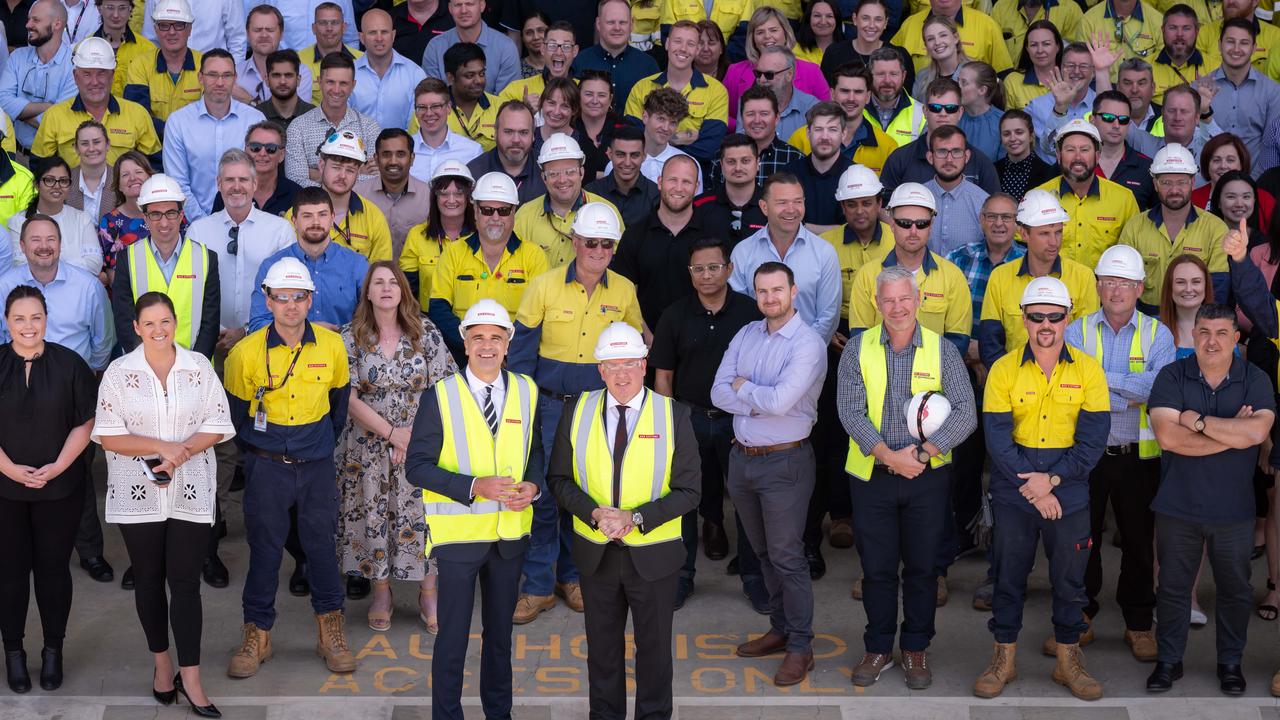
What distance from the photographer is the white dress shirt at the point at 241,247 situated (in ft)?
29.8

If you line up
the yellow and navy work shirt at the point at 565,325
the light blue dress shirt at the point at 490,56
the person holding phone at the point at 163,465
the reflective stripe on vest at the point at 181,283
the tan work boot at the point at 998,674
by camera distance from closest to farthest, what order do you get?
the person holding phone at the point at 163,465 → the tan work boot at the point at 998,674 → the yellow and navy work shirt at the point at 565,325 → the reflective stripe on vest at the point at 181,283 → the light blue dress shirt at the point at 490,56

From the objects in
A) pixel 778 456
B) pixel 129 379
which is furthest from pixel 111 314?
pixel 778 456

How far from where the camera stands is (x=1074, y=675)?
7766mm

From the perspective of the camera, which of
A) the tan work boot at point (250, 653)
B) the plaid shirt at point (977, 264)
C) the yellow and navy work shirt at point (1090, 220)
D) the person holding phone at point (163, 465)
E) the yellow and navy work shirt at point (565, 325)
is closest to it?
the person holding phone at point (163, 465)

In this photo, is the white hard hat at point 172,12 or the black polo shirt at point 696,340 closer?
the black polo shirt at point 696,340

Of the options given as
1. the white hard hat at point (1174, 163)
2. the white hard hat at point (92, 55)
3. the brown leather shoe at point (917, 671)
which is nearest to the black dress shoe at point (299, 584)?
the brown leather shoe at point (917, 671)

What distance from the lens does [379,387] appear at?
8281 millimetres

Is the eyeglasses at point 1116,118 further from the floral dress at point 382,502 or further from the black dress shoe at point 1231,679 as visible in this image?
the floral dress at point 382,502

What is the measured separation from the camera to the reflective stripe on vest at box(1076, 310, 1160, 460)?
8.06 m

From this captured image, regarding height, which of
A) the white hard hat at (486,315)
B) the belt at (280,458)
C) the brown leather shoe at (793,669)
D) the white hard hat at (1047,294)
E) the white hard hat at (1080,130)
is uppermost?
the white hard hat at (1080,130)

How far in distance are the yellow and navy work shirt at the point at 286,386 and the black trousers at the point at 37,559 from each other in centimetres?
96

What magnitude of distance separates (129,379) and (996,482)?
4344mm

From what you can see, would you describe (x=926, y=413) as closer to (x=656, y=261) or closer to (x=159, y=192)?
(x=656, y=261)

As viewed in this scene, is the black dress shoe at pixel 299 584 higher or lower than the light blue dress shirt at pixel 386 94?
lower
